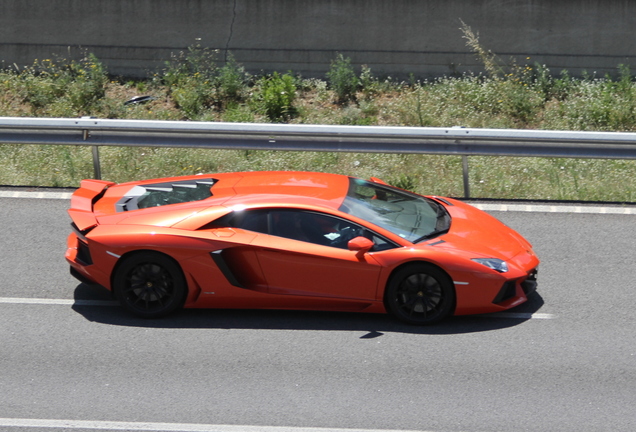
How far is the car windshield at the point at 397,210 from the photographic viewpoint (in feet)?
23.7

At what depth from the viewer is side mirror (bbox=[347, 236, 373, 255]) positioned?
6.89 metres

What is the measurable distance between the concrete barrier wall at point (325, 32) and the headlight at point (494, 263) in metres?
8.88

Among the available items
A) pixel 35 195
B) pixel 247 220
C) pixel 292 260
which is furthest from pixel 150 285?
pixel 35 195

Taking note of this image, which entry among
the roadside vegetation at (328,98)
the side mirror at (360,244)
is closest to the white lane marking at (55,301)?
the side mirror at (360,244)

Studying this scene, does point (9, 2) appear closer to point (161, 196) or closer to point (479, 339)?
point (161, 196)

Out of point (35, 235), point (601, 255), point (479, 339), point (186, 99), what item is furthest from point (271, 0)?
point (479, 339)

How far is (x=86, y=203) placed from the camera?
7645 mm

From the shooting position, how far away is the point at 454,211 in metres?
8.03

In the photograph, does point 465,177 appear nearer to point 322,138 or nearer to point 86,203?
point 322,138

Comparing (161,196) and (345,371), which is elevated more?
(161,196)

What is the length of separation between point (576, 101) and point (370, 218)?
8590mm

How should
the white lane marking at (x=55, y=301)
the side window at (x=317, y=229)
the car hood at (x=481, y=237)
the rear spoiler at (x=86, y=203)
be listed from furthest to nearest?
the white lane marking at (x=55, y=301), the rear spoiler at (x=86, y=203), the car hood at (x=481, y=237), the side window at (x=317, y=229)

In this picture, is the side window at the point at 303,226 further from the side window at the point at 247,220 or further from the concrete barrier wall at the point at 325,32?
the concrete barrier wall at the point at 325,32

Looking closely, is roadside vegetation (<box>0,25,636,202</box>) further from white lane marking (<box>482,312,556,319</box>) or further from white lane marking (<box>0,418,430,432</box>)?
white lane marking (<box>0,418,430,432</box>)
